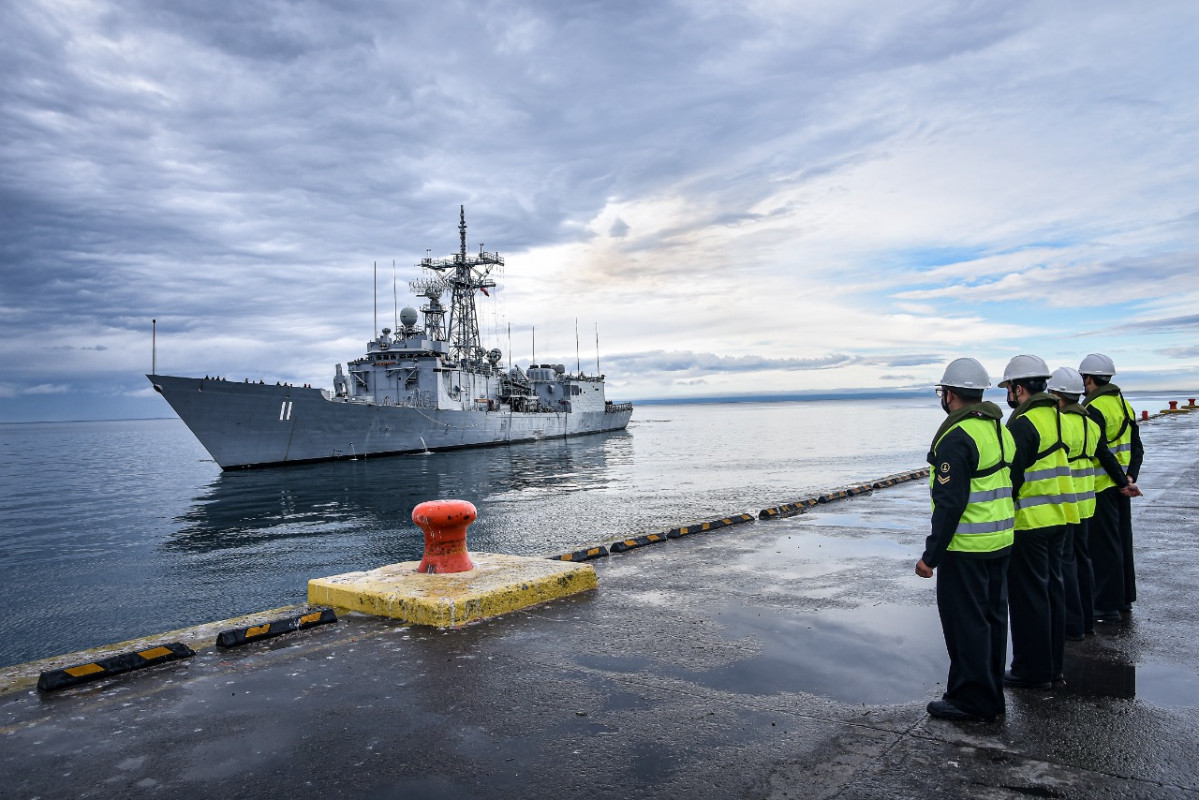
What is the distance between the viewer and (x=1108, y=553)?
221 inches

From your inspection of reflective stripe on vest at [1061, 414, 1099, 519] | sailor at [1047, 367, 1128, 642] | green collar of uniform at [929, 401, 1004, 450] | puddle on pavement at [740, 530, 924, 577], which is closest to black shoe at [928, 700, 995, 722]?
green collar of uniform at [929, 401, 1004, 450]

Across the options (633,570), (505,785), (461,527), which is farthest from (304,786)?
(633,570)

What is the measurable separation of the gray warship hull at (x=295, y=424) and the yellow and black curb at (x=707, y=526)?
30.7m

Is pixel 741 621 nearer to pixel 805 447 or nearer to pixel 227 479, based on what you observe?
pixel 227 479

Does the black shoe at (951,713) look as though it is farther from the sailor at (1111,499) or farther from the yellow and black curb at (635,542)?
the yellow and black curb at (635,542)

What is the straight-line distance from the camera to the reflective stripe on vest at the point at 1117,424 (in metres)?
5.93

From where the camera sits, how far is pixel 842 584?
6.84 meters

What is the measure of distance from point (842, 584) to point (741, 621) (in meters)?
1.67

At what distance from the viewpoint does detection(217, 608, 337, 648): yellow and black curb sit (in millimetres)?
5352

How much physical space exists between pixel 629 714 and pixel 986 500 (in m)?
2.21

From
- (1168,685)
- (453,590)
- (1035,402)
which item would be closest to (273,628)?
(453,590)

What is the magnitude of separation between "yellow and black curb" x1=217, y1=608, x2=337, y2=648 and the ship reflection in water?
671 centimetres

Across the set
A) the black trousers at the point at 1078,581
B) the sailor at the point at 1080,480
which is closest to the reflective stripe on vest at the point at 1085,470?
the sailor at the point at 1080,480

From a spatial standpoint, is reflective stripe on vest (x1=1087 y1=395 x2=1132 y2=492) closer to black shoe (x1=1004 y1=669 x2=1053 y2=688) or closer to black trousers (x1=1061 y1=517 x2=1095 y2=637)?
black trousers (x1=1061 y1=517 x2=1095 y2=637)
